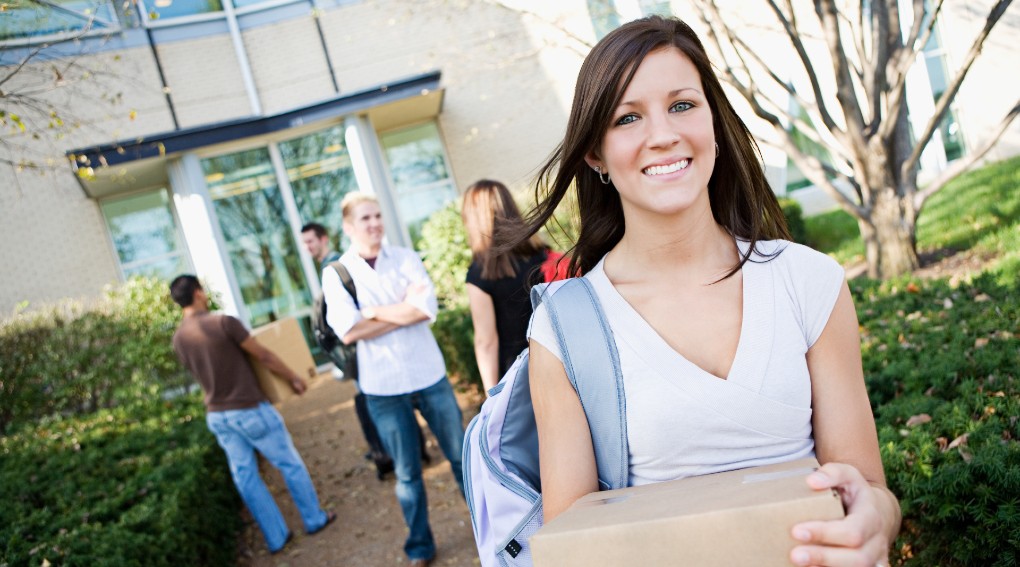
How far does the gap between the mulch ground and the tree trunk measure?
3975 millimetres

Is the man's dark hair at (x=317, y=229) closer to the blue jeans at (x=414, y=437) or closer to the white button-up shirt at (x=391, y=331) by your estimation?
the white button-up shirt at (x=391, y=331)

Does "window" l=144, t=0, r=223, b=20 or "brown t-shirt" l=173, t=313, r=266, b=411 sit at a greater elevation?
"window" l=144, t=0, r=223, b=20

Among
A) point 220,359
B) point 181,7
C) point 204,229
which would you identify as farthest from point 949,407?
point 181,7

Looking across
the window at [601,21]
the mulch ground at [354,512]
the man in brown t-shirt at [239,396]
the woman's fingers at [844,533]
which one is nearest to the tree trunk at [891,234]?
the mulch ground at [354,512]

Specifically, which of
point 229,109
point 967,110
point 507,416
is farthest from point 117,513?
point 967,110

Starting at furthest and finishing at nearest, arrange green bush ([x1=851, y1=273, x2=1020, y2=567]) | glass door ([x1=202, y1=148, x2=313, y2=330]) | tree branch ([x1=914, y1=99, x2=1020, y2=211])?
glass door ([x1=202, y1=148, x2=313, y2=330]) < tree branch ([x1=914, y1=99, x2=1020, y2=211]) < green bush ([x1=851, y1=273, x2=1020, y2=567])

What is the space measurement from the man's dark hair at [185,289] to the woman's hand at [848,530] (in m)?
5.38

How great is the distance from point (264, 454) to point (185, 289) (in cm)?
134

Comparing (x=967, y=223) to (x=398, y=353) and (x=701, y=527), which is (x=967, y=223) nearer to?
(x=398, y=353)

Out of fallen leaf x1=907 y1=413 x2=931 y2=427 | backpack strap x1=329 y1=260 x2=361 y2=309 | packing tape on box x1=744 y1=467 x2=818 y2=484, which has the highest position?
backpack strap x1=329 y1=260 x2=361 y2=309

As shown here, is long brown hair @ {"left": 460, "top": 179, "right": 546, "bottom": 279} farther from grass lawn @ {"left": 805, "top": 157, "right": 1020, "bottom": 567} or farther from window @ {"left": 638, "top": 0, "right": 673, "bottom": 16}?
window @ {"left": 638, "top": 0, "right": 673, "bottom": 16}

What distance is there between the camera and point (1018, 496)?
7.77 ft

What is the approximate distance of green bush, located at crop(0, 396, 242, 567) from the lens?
4.42 m

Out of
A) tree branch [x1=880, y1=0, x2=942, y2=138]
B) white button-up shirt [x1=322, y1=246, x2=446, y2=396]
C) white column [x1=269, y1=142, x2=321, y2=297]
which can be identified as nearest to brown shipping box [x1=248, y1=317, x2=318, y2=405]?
white button-up shirt [x1=322, y1=246, x2=446, y2=396]
